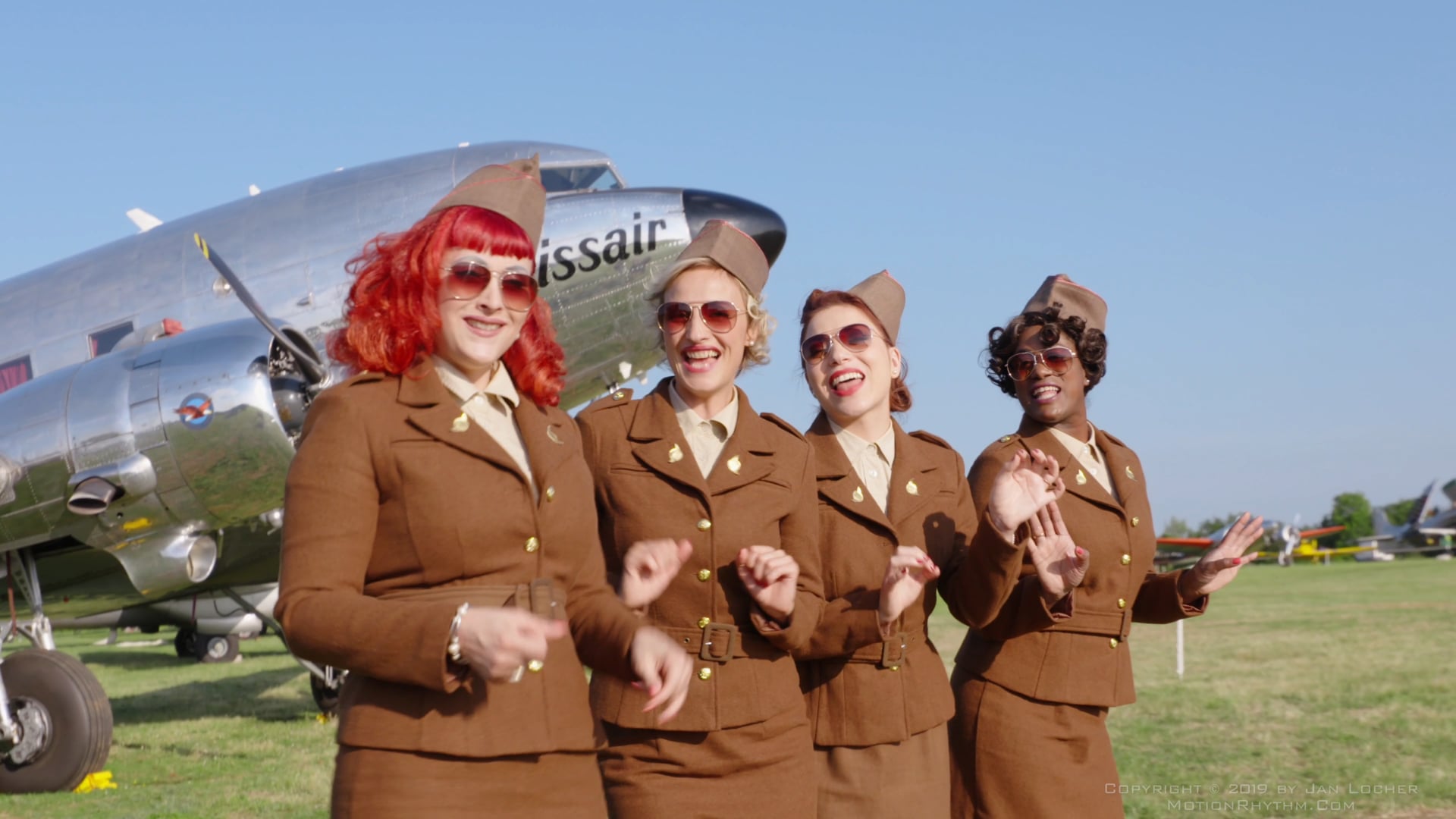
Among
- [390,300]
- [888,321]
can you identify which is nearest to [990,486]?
[888,321]

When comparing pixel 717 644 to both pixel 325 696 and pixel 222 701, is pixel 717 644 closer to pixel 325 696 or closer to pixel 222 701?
pixel 325 696

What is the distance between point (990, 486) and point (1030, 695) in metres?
0.65

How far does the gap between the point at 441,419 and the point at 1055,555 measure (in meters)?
2.01

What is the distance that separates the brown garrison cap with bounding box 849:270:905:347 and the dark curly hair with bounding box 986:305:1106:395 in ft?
1.57

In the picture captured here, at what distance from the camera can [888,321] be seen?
12.6 ft

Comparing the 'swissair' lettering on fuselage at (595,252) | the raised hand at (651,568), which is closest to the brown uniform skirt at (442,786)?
the raised hand at (651,568)

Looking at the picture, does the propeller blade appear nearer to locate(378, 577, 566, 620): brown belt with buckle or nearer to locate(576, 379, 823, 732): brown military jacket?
locate(576, 379, 823, 732): brown military jacket

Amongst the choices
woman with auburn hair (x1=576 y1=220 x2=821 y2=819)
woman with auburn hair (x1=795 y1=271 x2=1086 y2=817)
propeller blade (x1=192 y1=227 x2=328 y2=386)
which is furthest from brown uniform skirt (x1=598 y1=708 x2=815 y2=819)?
propeller blade (x1=192 y1=227 x2=328 y2=386)

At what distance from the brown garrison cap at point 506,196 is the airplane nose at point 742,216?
24.9 feet

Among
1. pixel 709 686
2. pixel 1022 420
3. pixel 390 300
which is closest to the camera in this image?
pixel 390 300

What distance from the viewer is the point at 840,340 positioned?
3641 mm

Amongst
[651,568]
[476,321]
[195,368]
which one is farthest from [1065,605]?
[195,368]

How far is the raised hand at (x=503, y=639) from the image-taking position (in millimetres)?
1928

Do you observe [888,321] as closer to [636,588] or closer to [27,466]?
[636,588]
